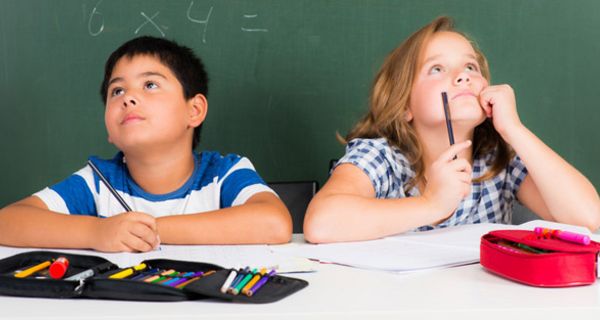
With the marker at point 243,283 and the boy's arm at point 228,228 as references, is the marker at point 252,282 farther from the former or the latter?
the boy's arm at point 228,228

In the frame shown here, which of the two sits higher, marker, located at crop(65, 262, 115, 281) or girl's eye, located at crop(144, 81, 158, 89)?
girl's eye, located at crop(144, 81, 158, 89)

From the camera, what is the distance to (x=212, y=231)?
1.29m

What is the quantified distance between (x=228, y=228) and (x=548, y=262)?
2.12 feet

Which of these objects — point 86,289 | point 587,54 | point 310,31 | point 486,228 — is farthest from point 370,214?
point 587,54

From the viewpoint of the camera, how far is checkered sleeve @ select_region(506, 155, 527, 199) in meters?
1.62

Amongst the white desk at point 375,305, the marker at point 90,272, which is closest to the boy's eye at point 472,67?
the white desk at point 375,305

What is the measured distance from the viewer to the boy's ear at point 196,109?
1.75 m

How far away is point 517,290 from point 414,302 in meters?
0.15

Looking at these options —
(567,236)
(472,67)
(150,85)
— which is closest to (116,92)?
(150,85)

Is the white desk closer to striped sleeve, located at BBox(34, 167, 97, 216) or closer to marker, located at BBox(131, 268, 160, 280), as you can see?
marker, located at BBox(131, 268, 160, 280)

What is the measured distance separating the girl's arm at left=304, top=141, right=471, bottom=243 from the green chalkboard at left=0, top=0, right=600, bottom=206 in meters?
0.96

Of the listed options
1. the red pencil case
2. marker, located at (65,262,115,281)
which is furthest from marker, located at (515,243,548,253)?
marker, located at (65,262,115,281)

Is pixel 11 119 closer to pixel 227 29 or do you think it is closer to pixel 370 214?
pixel 227 29

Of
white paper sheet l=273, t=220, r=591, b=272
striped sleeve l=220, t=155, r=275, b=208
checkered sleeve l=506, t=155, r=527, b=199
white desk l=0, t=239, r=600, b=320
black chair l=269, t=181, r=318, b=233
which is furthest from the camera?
black chair l=269, t=181, r=318, b=233
